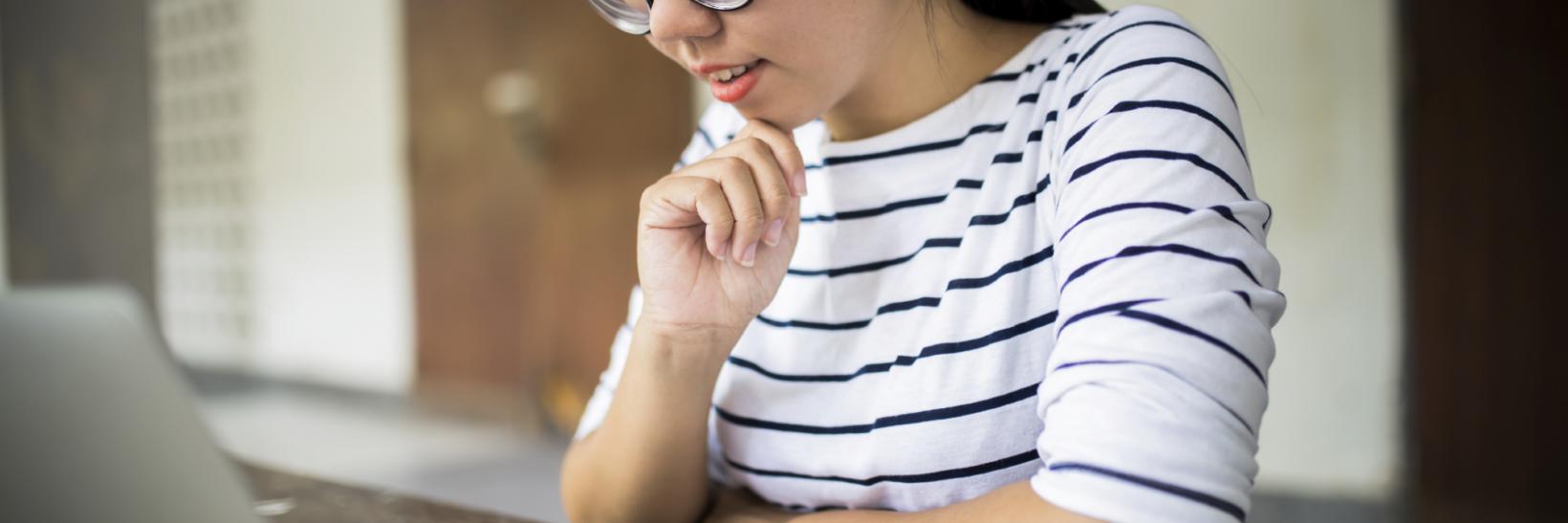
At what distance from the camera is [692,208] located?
87 cm

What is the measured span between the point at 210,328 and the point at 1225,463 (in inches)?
289

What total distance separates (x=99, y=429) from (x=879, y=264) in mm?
639

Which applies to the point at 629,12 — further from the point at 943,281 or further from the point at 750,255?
the point at 943,281

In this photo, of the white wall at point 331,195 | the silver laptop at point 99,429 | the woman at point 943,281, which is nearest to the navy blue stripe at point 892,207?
the woman at point 943,281

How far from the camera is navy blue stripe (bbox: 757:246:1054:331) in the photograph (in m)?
0.87

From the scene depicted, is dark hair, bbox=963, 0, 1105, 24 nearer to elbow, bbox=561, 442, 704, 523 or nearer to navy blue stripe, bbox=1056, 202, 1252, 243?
navy blue stripe, bbox=1056, 202, 1252, 243

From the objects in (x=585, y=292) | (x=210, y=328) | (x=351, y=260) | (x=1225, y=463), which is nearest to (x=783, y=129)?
(x=1225, y=463)

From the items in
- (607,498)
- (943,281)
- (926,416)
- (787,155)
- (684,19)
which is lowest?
(607,498)

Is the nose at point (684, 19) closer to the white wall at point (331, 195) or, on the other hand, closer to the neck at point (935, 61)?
the neck at point (935, 61)

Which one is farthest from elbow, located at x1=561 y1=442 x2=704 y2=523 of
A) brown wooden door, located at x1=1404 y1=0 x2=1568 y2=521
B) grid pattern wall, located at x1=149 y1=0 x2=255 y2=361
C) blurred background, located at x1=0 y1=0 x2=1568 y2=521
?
grid pattern wall, located at x1=149 y1=0 x2=255 y2=361

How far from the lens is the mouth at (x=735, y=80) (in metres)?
0.87

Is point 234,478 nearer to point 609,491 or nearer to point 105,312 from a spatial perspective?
point 105,312

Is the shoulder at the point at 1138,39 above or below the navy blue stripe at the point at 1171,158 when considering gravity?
above

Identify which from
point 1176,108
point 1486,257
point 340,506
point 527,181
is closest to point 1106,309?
point 1176,108
